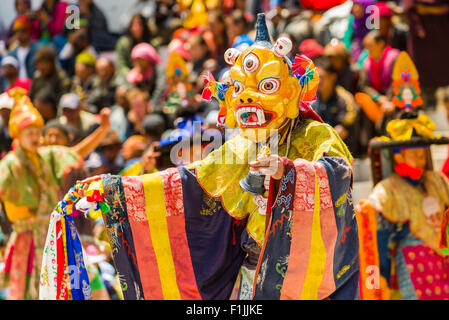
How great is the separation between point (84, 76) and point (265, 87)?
533cm

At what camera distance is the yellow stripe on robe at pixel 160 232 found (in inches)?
185

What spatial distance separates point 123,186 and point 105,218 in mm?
201

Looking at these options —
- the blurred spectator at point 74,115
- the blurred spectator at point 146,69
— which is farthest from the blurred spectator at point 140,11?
the blurred spectator at point 74,115

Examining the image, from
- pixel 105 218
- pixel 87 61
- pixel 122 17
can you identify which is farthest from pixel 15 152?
pixel 122 17

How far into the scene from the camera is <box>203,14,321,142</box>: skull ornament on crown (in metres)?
4.59

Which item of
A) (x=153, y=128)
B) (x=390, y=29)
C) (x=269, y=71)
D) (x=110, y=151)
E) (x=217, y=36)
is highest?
(x=217, y=36)

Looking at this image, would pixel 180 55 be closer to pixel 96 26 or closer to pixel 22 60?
pixel 96 26

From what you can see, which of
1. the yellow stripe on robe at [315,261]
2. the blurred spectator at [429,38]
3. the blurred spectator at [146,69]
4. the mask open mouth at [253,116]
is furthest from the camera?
the blurred spectator at [146,69]

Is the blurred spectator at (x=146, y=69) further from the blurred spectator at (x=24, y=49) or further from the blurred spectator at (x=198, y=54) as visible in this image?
the blurred spectator at (x=24, y=49)

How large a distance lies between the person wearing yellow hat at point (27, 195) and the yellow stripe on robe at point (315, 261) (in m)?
2.63

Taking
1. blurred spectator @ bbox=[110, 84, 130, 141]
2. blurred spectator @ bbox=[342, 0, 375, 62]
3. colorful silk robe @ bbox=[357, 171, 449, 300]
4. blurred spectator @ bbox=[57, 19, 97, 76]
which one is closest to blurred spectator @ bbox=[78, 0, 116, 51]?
blurred spectator @ bbox=[57, 19, 97, 76]

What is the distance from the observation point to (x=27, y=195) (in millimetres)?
6414

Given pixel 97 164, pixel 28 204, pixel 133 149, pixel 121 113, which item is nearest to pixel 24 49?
pixel 121 113

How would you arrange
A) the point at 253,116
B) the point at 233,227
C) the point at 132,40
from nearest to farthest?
the point at 253,116 < the point at 233,227 < the point at 132,40
